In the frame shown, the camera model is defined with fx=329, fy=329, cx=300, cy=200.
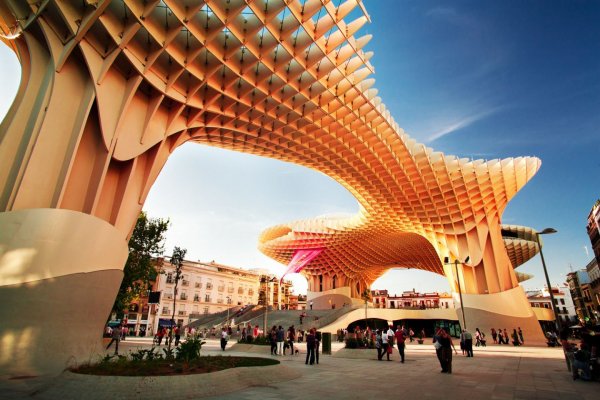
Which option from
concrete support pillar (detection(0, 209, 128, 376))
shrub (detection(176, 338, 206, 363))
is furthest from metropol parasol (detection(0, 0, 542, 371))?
shrub (detection(176, 338, 206, 363))

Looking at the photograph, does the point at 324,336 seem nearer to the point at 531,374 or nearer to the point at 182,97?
the point at 531,374

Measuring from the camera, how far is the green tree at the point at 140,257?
2600 cm

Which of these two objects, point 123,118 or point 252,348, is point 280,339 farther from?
point 123,118

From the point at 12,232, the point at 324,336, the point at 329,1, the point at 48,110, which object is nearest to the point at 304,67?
→ the point at 329,1

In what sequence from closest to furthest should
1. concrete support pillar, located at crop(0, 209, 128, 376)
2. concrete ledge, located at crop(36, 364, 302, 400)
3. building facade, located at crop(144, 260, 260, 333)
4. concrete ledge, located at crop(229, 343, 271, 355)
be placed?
concrete ledge, located at crop(36, 364, 302, 400), concrete support pillar, located at crop(0, 209, 128, 376), concrete ledge, located at crop(229, 343, 271, 355), building facade, located at crop(144, 260, 260, 333)

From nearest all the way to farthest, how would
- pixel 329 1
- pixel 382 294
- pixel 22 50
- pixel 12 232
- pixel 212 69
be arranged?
pixel 12 232 < pixel 22 50 < pixel 329 1 < pixel 212 69 < pixel 382 294

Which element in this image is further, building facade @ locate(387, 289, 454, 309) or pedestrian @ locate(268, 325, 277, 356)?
building facade @ locate(387, 289, 454, 309)

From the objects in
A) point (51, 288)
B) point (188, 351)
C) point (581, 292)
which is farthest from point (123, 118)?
point (581, 292)

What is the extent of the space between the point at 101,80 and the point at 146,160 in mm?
4641

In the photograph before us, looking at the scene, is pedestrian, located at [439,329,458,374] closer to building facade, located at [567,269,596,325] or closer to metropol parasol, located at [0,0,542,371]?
metropol parasol, located at [0,0,542,371]

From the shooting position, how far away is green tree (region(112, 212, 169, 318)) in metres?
26.0

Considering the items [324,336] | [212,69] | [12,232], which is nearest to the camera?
[12,232]

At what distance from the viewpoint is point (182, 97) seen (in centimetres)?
1770

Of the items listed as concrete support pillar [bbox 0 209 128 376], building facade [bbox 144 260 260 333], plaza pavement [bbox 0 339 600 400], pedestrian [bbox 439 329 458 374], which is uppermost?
building facade [bbox 144 260 260 333]
